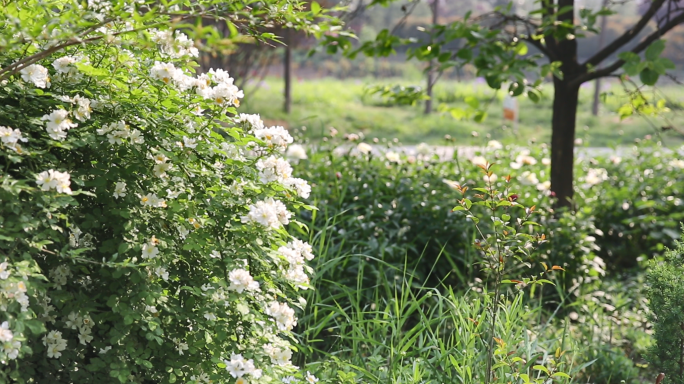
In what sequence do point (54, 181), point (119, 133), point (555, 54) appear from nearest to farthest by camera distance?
point (54, 181) < point (119, 133) < point (555, 54)

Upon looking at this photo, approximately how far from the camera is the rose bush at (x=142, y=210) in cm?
164

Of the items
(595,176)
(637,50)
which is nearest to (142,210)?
(637,50)

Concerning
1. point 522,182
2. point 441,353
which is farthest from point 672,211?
point 441,353

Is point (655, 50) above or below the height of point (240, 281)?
above

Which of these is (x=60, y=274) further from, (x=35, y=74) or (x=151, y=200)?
(x=35, y=74)

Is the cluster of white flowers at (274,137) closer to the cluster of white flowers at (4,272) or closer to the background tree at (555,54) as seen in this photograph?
the cluster of white flowers at (4,272)

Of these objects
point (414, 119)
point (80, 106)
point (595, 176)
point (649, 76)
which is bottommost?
point (414, 119)

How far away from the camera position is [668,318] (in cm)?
215

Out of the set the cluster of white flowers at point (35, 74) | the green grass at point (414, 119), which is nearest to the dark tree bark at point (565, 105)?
the cluster of white flowers at point (35, 74)

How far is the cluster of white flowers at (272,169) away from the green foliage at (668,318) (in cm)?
130

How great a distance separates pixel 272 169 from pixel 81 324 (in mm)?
643

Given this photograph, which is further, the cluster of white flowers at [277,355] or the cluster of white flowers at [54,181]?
the cluster of white flowers at [277,355]

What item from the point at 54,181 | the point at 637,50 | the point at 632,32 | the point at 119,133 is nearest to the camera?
the point at 54,181

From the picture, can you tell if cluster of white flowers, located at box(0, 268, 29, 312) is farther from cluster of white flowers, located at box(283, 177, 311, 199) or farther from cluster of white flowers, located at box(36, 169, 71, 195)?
cluster of white flowers, located at box(283, 177, 311, 199)
